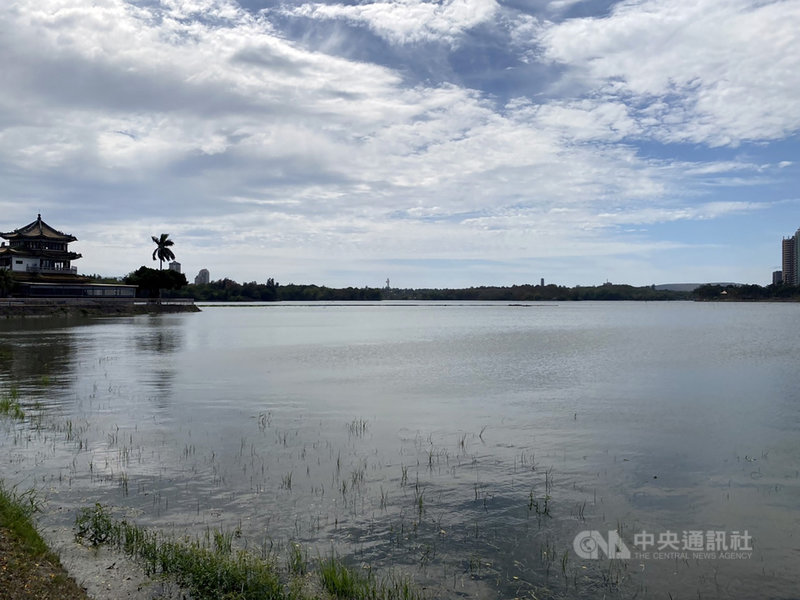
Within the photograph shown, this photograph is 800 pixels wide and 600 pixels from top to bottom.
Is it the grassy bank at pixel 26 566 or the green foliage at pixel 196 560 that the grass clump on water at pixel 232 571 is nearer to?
the green foliage at pixel 196 560

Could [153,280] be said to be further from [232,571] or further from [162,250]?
[232,571]

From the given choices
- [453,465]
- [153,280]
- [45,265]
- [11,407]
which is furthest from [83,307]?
[453,465]

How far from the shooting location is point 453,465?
16484 millimetres

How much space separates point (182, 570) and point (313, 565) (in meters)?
2.15

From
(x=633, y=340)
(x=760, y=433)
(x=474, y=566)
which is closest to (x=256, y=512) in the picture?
(x=474, y=566)

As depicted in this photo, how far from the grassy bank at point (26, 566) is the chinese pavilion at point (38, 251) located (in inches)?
4849

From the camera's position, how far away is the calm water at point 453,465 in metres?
10.5

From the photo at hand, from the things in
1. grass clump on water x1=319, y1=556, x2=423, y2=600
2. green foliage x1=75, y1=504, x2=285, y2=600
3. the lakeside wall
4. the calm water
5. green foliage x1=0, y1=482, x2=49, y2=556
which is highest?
the lakeside wall

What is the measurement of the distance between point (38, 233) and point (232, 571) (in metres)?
131

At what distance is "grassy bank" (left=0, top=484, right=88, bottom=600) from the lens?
306 inches

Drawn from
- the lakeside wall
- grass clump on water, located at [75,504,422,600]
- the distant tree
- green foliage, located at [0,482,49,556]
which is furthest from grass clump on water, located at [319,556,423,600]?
the distant tree

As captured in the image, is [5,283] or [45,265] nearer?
[5,283]

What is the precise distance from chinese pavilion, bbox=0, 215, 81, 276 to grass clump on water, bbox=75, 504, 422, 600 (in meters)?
124

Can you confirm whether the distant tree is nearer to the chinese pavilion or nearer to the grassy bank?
the chinese pavilion
